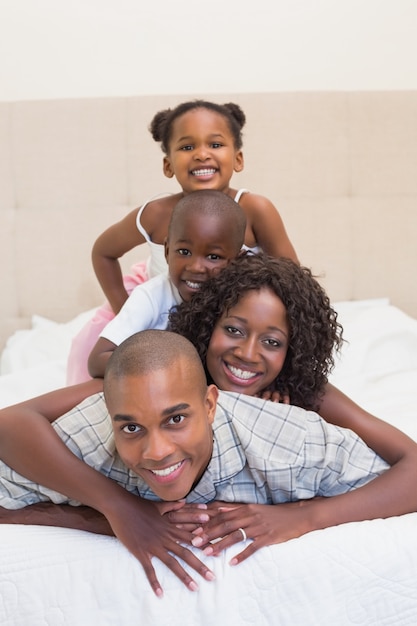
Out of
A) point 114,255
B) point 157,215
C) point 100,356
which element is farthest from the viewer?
point 114,255

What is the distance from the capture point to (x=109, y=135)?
2385 mm

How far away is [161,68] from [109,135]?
0.32 m

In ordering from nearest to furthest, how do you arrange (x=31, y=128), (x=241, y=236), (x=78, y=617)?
(x=78, y=617) < (x=241, y=236) < (x=31, y=128)

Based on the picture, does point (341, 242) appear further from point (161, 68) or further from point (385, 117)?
point (161, 68)

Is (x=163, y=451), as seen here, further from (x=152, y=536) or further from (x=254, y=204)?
(x=254, y=204)

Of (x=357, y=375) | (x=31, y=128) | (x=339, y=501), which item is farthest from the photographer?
(x=31, y=128)

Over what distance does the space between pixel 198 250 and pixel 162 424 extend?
48 centimetres

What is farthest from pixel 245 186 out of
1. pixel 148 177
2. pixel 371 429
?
pixel 371 429

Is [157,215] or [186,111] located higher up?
[186,111]

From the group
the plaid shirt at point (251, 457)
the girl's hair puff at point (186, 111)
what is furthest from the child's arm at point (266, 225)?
the plaid shirt at point (251, 457)

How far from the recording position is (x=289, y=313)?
1.24 metres

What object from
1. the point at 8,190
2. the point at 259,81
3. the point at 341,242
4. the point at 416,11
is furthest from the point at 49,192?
the point at 416,11

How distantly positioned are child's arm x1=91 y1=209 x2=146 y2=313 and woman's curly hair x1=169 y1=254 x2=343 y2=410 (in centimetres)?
48

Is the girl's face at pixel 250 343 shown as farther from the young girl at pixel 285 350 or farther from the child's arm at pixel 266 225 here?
the child's arm at pixel 266 225
